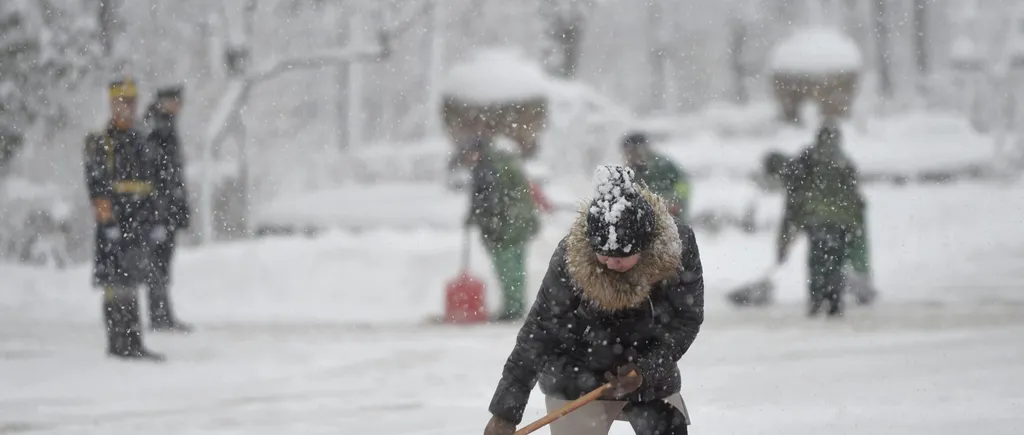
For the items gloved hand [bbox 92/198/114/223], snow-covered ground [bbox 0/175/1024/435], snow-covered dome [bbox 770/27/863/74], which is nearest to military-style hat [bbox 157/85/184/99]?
gloved hand [bbox 92/198/114/223]

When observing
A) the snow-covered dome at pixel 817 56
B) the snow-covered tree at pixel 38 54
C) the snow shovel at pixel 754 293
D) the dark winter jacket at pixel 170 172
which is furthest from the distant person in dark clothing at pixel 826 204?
the snow-covered dome at pixel 817 56

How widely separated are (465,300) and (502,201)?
3.02 ft

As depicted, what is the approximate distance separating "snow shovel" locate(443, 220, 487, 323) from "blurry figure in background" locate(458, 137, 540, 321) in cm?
22

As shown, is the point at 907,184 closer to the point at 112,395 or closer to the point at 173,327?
the point at 173,327

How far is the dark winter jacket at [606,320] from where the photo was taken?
4055mm

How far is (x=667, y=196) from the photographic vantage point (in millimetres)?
10969

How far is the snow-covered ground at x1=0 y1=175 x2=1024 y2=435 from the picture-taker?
287 inches

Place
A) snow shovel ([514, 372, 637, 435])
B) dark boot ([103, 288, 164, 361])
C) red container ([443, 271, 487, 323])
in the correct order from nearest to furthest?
snow shovel ([514, 372, 637, 435]), dark boot ([103, 288, 164, 361]), red container ([443, 271, 487, 323])

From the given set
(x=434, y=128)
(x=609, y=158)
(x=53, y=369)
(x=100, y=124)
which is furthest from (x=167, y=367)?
(x=434, y=128)

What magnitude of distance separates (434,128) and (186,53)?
944 centimetres

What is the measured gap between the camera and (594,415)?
14.3 ft

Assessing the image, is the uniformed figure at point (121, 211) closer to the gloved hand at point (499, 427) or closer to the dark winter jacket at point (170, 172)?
the dark winter jacket at point (170, 172)

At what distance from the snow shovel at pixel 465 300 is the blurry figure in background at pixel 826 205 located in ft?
8.29

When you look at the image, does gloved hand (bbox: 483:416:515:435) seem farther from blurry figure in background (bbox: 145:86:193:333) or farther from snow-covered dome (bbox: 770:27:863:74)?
snow-covered dome (bbox: 770:27:863:74)
